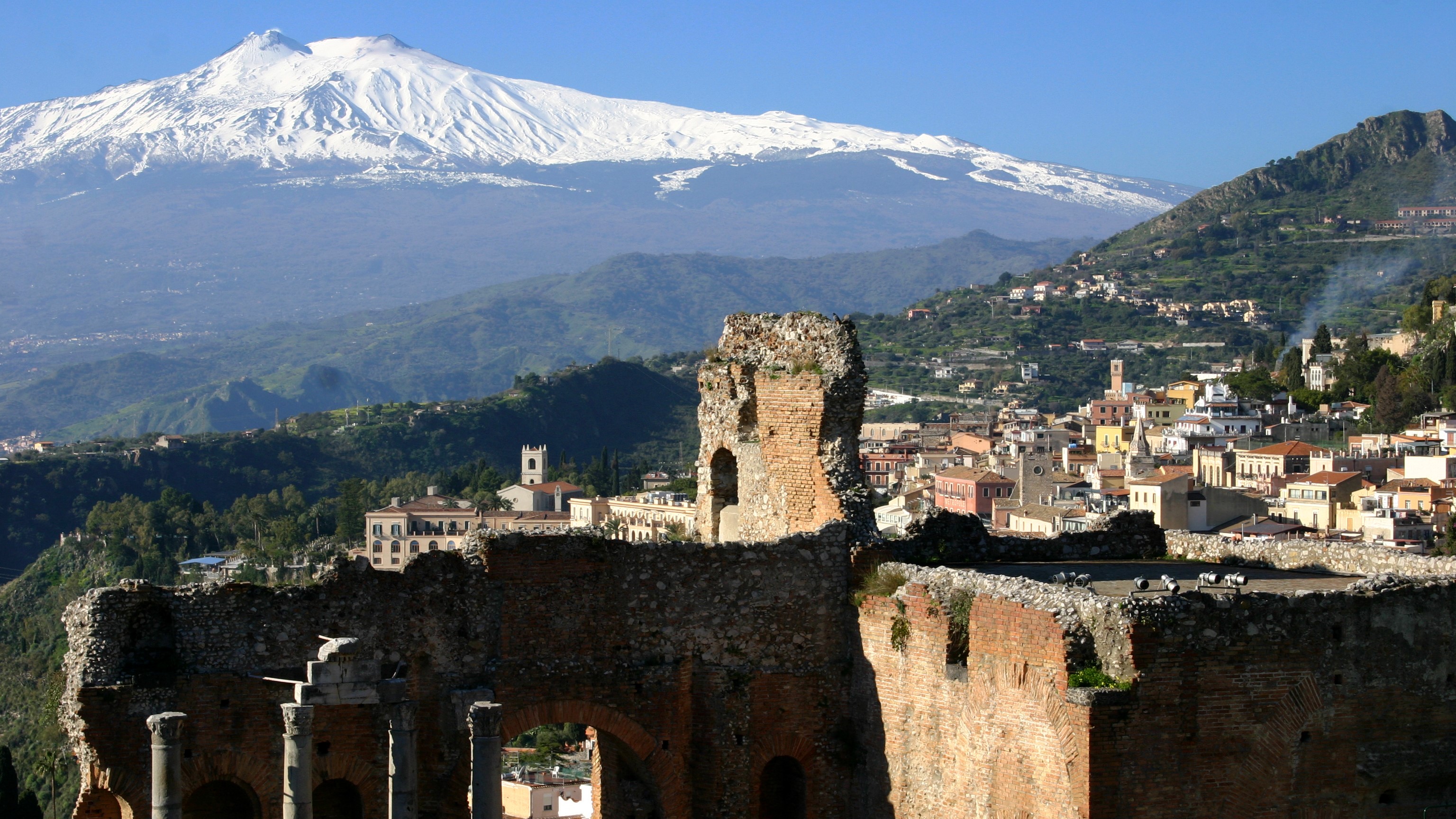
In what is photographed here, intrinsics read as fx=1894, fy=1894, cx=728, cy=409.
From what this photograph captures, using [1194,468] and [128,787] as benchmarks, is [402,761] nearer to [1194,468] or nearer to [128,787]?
[128,787]

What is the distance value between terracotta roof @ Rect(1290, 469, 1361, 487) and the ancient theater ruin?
77.5 metres

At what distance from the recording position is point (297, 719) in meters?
17.0

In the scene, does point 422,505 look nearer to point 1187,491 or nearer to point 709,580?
point 1187,491

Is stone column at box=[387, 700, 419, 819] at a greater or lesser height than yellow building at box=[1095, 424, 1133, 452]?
lesser

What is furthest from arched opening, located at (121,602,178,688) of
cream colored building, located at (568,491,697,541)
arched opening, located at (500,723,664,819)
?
cream colored building, located at (568,491,697,541)

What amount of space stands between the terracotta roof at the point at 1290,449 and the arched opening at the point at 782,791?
9373 cm

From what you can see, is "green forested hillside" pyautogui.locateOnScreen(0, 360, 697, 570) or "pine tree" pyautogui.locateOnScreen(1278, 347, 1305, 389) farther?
"green forested hillside" pyautogui.locateOnScreen(0, 360, 697, 570)

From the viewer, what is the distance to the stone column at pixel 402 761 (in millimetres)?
17672

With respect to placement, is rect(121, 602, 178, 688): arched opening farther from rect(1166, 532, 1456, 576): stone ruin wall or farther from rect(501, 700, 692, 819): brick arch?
rect(1166, 532, 1456, 576): stone ruin wall

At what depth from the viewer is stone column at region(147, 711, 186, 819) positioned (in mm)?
16859

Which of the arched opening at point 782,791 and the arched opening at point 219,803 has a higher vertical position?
the arched opening at point 219,803

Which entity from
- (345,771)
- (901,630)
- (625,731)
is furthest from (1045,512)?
(345,771)

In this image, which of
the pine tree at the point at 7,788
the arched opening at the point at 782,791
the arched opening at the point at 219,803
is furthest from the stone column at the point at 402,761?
the pine tree at the point at 7,788

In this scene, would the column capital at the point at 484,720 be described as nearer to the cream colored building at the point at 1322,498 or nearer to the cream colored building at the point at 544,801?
Answer: the cream colored building at the point at 544,801
